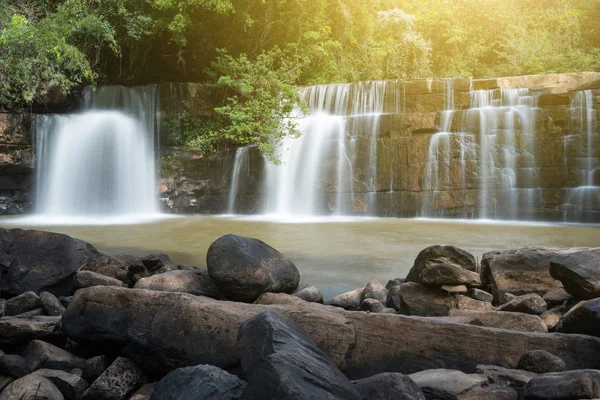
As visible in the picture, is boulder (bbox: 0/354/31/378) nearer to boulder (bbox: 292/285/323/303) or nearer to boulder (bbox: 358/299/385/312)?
boulder (bbox: 292/285/323/303)

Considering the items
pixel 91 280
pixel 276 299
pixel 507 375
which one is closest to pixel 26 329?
pixel 91 280

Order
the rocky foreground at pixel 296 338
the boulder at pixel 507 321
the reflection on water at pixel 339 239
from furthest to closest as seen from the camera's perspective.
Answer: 1. the reflection on water at pixel 339 239
2. the boulder at pixel 507 321
3. the rocky foreground at pixel 296 338

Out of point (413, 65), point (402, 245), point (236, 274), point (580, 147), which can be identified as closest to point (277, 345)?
point (236, 274)

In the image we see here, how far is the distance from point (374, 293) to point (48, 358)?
3011 millimetres

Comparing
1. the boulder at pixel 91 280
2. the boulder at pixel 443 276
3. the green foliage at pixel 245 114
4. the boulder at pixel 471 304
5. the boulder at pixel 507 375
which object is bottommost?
the boulder at pixel 507 375

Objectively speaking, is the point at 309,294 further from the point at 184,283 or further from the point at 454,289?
the point at 454,289

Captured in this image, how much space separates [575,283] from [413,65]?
24.2 metres

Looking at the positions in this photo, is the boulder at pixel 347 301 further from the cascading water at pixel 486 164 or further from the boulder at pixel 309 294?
the cascading water at pixel 486 164

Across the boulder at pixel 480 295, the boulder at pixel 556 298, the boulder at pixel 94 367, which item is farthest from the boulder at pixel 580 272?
the boulder at pixel 94 367

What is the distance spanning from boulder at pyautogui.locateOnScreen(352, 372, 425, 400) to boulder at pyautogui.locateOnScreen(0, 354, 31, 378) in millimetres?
2000

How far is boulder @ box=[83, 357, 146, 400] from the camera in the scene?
9.09ft

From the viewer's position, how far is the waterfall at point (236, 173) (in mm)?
17094

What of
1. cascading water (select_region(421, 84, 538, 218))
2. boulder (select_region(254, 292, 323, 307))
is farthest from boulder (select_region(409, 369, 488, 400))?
cascading water (select_region(421, 84, 538, 218))

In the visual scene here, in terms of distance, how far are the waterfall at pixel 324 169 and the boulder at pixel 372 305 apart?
11.0 meters
